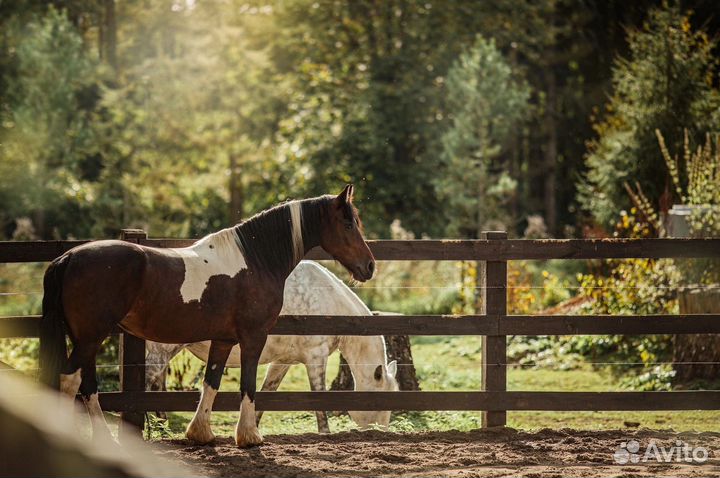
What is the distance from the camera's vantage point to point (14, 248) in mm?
6309

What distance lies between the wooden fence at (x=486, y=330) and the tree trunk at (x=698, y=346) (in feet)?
10.9

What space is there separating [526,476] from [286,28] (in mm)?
26851

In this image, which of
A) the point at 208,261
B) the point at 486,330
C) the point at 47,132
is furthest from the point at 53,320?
the point at 47,132

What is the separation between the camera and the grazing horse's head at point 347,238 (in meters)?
6.00

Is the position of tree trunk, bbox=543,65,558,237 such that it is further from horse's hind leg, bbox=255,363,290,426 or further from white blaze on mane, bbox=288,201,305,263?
white blaze on mane, bbox=288,201,305,263

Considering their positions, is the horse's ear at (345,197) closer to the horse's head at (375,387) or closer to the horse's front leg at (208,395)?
the horse's front leg at (208,395)

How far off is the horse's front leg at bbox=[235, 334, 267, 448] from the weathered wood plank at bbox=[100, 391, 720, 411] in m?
0.65

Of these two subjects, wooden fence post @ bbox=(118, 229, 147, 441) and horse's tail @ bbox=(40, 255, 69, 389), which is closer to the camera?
horse's tail @ bbox=(40, 255, 69, 389)

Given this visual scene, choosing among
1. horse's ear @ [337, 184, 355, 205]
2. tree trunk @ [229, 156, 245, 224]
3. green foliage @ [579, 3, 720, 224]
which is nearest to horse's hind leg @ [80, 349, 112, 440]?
horse's ear @ [337, 184, 355, 205]

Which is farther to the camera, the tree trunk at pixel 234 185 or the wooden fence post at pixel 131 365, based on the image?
the tree trunk at pixel 234 185

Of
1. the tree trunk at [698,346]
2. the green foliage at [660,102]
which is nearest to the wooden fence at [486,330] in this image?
the tree trunk at [698,346]

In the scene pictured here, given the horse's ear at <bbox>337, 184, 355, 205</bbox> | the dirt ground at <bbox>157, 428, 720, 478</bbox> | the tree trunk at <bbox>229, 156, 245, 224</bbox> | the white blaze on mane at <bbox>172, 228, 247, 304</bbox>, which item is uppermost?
the tree trunk at <bbox>229, 156, 245, 224</bbox>

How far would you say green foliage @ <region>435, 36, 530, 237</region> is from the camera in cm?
2361

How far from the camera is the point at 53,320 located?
17.0ft
